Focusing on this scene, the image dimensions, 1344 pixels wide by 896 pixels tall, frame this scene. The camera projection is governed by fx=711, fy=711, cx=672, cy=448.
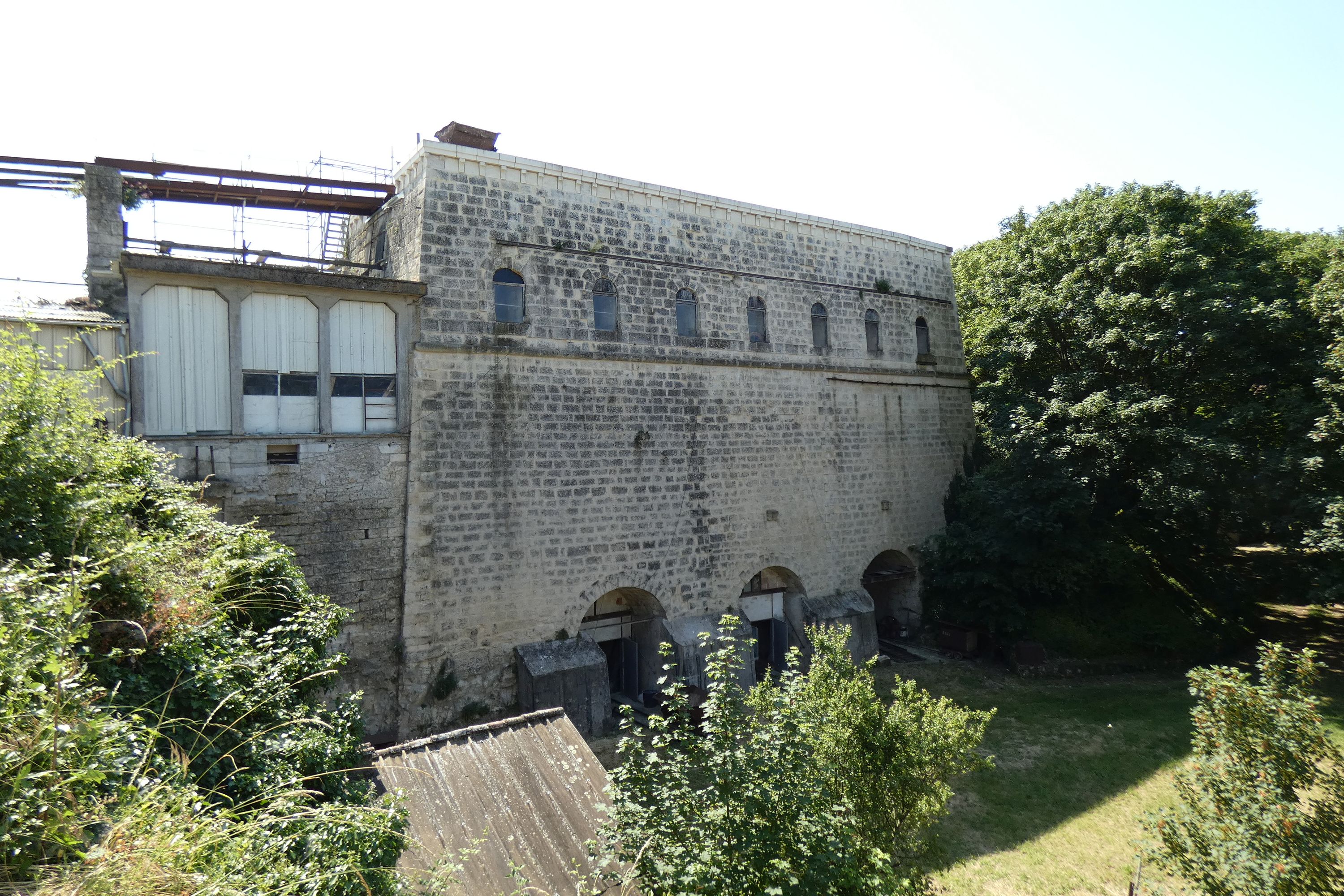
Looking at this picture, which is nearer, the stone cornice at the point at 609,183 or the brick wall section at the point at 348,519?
the brick wall section at the point at 348,519

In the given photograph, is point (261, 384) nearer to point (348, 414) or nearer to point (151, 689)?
point (348, 414)

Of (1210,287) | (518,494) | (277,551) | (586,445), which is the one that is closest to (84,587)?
(277,551)

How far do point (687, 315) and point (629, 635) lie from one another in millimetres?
7394

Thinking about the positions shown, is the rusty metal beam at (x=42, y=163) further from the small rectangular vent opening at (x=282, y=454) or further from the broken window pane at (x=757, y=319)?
the broken window pane at (x=757, y=319)

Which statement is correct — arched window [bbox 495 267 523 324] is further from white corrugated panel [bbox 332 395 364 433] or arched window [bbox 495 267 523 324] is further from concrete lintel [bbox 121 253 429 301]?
white corrugated panel [bbox 332 395 364 433]

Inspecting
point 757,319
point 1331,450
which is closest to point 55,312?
point 757,319

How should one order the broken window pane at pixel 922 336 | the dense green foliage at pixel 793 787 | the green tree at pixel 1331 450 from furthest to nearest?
the broken window pane at pixel 922 336 → the green tree at pixel 1331 450 → the dense green foliage at pixel 793 787

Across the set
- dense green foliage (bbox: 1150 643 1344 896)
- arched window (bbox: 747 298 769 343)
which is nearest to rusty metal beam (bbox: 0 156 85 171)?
arched window (bbox: 747 298 769 343)

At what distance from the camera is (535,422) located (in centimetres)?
1414

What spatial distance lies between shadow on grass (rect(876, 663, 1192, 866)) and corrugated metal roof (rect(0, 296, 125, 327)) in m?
13.4

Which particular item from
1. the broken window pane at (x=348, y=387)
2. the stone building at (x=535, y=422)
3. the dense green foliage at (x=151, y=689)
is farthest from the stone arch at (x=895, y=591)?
the dense green foliage at (x=151, y=689)

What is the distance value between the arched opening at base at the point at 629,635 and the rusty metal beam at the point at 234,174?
9.67 metres

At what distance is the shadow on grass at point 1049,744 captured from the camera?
11.3 metres

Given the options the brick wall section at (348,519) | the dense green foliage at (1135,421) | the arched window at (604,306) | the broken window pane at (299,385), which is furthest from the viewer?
the dense green foliage at (1135,421)
